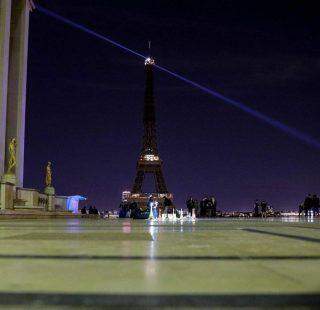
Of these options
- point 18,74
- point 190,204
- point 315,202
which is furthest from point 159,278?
point 18,74

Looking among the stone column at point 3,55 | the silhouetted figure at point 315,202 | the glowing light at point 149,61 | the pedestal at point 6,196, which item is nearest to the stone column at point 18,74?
the stone column at point 3,55

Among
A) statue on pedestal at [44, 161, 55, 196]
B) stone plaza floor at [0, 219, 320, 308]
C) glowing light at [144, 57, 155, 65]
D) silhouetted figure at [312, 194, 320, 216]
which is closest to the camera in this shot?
stone plaza floor at [0, 219, 320, 308]

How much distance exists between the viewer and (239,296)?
354 cm

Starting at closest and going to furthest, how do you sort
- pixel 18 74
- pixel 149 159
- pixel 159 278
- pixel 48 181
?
pixel 159 278, pixel 48 181, pixel 18 74, pixel 149 159

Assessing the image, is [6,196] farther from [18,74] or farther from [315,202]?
[315,202]

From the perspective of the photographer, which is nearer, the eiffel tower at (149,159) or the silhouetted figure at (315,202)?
the silhouetted figure at (315,202)

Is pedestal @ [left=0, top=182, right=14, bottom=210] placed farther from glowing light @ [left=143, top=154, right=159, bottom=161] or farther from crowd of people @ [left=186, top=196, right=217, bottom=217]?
glowing light @ [left=143, top=154, right=159, bottom=161]

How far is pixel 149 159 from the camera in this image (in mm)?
114750

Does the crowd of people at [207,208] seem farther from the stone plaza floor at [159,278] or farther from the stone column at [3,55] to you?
the stone plaza floor at [159,278]

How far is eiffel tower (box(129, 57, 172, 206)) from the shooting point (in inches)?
4301

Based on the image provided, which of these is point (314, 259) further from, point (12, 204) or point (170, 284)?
point (12, 204)

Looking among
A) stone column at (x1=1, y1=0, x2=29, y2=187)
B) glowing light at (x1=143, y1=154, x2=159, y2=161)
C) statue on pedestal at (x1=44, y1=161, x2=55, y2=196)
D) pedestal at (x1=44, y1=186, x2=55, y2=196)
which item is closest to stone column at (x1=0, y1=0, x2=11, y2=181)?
statue on pedestal at (x1=44, y1=161, x2=55, y2=196)

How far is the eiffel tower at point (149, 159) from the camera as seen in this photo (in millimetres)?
109250

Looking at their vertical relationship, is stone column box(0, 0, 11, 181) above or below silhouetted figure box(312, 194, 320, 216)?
above
